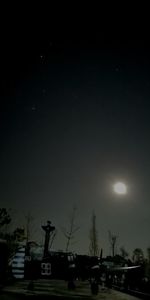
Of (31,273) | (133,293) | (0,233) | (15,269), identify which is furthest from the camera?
(0,233)

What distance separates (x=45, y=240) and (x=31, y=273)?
21621mm

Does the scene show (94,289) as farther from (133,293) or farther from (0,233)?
(0,233)

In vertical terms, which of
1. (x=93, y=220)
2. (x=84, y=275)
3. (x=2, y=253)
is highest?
(x=93, y=220)

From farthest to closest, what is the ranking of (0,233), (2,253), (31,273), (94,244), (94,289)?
1. (94,244)
2. (0,233)
3. (31,273)
4. (94,289)
5. (2,253)

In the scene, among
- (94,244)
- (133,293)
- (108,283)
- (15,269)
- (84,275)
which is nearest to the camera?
(15,269)

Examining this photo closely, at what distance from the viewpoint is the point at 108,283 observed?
3991 centimetres

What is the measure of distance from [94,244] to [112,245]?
563 cm

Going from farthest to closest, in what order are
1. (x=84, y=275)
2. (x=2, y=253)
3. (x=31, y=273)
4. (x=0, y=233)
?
(x=0, y=233) → (x=84, y=275) → (x=31, y=273) → (x=2, y=253)

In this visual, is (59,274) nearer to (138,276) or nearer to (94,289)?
(138,276)

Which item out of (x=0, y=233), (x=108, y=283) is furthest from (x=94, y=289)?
(x=0, y=233)

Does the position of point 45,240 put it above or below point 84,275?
above

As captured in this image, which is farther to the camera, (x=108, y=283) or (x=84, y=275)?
(x=84, y=275)

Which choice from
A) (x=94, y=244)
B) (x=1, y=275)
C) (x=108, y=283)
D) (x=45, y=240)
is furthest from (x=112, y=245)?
(x=1, y=275)

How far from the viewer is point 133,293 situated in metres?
29.5
